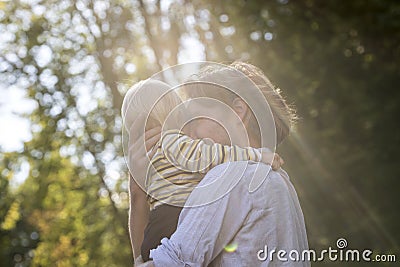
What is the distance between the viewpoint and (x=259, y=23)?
14.2 metres

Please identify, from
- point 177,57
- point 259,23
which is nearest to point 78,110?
point 177,57

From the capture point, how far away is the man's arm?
112 inches

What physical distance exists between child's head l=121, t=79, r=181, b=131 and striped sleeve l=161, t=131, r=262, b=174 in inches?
9.6

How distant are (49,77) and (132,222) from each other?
39.4ft

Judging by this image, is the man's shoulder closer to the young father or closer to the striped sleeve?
the young father

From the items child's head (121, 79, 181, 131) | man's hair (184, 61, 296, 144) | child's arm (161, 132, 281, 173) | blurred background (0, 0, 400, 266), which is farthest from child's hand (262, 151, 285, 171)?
blurred background (0, 0, 400, 266)

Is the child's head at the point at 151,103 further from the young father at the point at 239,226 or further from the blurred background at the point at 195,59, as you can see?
the blurred background at the point at 195,59

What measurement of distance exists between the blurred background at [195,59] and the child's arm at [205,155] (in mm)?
10533

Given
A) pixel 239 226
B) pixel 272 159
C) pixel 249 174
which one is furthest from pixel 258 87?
pixel 239 226

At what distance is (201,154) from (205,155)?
0.05 ft

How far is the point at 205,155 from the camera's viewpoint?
2582 millimetres

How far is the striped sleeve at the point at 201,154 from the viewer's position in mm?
2572

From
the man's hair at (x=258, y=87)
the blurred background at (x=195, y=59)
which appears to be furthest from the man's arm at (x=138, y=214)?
the blurred background at (x=195, y=59)

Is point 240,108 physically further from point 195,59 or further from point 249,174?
point 195,59
